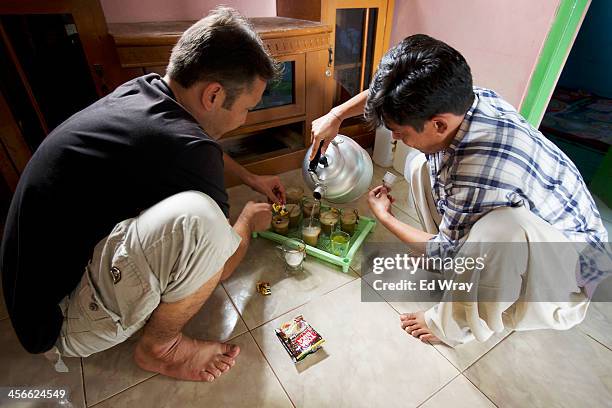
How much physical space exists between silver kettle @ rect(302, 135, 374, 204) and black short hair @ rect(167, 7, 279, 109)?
0.45m

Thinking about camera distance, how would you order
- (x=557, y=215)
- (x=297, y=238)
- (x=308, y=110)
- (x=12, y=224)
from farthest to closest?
(x=308, y=110) → (x=297, y=238) → (x=557, y=215) → (x=12, y=224)

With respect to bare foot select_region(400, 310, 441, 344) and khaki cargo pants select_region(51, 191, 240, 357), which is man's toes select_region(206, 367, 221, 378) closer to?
khaki cargo pants select_region(51, 191, 240, 357)

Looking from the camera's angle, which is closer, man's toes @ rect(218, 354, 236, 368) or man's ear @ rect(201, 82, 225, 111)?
man's ear @ rect(201, 82, 225, 111)

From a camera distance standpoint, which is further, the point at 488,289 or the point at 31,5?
the point at 31,5

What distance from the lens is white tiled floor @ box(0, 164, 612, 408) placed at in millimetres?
793

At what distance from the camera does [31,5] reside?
930 millimetres

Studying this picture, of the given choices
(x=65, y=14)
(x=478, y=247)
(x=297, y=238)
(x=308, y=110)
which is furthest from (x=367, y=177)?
(x=65, y=14)

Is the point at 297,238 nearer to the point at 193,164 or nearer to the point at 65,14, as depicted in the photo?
the point at 193,164

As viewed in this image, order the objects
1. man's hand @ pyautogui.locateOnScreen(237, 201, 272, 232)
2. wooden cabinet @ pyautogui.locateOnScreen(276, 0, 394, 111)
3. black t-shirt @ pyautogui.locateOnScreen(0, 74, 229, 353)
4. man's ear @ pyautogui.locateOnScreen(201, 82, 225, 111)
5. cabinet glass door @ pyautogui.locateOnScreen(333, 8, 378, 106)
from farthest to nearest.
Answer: cabinet glass door @ pyautogui.locateOnScreen(333, 8, 378, 106), wooden cabinet @ pyautogui.locateOnScreen(276, 0, 394, 111), man's hand @ pyautogui.locateOnScreen(237, 201, 272, 232), man's ear @ pyautogui.locateOnScreen(201, 82, 225, 111), black t-shirt @ pyautogui.locateOnScreen(0, 74, 229, 353)

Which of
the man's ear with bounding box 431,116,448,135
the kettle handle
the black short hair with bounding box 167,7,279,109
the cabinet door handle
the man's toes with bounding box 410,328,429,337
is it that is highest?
the black short hair with bounding box 167,7,279,109

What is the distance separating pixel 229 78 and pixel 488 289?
75 centimetres

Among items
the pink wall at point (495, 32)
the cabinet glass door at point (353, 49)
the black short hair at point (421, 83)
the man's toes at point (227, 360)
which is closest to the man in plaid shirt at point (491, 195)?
the black short hair at point (421, 83)

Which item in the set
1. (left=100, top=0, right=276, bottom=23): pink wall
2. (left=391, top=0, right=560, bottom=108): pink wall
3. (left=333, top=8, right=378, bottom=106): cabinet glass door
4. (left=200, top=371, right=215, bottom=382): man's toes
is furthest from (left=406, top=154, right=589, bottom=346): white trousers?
(left=100, top=0, right=276, bottom=23): pink wall

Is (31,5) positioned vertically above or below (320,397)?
above
